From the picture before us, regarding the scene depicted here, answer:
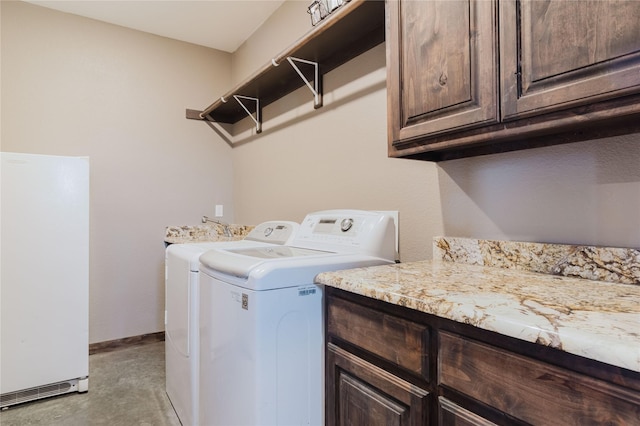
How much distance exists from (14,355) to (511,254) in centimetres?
261

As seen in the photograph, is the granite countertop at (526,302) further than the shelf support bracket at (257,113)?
No

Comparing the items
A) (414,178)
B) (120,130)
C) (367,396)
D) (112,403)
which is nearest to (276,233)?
(414,178)

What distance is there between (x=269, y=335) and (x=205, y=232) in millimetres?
2233

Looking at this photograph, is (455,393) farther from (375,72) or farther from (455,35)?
(375,72)

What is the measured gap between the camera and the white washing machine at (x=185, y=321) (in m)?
1.64

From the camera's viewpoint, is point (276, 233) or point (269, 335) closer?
point (269, 335)

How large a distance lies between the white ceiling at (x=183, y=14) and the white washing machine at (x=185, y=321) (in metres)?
1.66

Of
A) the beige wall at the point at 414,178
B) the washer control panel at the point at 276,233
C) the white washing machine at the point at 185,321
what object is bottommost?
the white washing machine at the point at 185,321

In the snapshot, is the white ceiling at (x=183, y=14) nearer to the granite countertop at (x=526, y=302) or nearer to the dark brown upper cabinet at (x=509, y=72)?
the dark brown upper cabinet at (x=509, y=72)

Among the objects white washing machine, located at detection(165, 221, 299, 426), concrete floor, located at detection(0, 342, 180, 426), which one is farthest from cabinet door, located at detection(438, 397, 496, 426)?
concrete floor, located at detection(0, 342, 180, 426)

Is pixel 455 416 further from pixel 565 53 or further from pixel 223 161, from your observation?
pixel 223 161

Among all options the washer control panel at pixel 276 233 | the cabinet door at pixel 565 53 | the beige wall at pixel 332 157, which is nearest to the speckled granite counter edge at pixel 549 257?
the beige wall at pixel 332 157

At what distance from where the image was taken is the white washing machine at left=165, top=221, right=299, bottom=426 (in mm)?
1643

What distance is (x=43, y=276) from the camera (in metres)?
2.08
